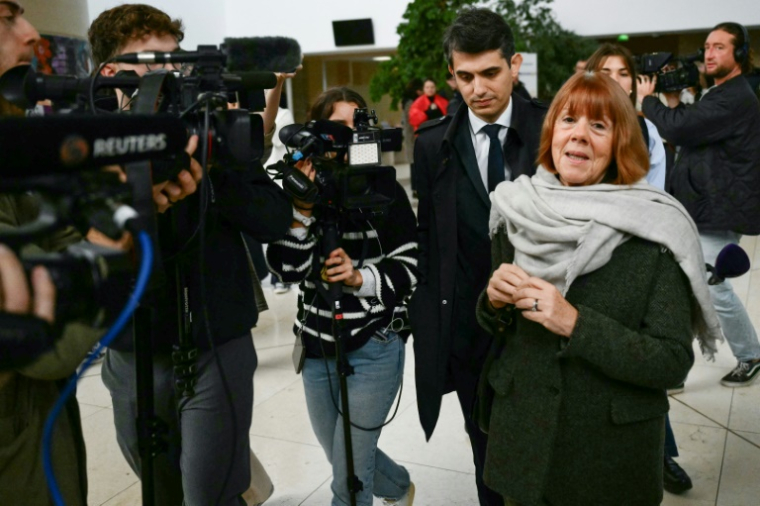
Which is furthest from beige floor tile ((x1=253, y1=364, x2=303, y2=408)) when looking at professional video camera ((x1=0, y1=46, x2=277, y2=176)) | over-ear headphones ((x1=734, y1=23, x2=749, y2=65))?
over-ear headphones ((x1=734, y1=23, x2=749, y2=65))

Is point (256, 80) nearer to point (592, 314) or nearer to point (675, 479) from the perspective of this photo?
point (592, 314)

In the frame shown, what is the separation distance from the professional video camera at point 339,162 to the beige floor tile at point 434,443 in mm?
1519

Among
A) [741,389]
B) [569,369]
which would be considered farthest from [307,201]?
[741,389]

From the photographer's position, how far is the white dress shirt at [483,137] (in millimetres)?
2111

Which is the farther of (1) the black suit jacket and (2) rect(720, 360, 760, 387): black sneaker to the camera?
(2) rect(720, 360, 760, 387): black sneaker

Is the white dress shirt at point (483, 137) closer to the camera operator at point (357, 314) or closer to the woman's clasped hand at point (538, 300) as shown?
the camera operator at point (357, 314)

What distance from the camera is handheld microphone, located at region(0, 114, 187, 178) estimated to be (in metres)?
0.72

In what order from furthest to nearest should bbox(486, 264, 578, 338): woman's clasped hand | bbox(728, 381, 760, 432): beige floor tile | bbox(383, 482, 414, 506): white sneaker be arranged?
bbox(728, 381, 760, 432): beige floor tile
bbox(383, 482, 414, 506): white sneaker
bbox(486, 264, 578, 338): woman's clasped hand

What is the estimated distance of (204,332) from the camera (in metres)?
1.66

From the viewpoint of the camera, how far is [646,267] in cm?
148

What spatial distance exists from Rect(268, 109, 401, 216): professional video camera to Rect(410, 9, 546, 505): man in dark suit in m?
0.35

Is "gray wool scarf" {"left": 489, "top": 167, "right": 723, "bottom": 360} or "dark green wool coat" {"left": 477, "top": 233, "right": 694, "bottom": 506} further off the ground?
"gray wool scarf" {"left": 489, "top": 167, "right": 723, "bottom": 360}

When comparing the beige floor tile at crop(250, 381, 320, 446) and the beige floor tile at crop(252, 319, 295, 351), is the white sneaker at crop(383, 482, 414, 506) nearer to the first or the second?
the beige floor tile at crop(250, 381, 320, 446)

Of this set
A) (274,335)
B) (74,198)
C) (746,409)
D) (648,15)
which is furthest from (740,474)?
(648,15)
